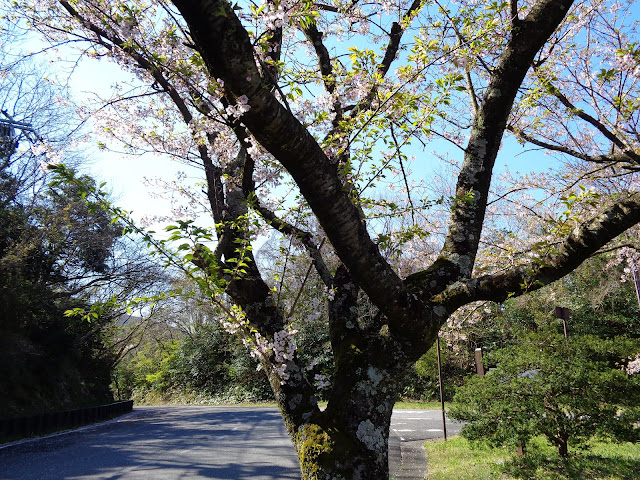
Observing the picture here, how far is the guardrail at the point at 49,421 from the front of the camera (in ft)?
29.9

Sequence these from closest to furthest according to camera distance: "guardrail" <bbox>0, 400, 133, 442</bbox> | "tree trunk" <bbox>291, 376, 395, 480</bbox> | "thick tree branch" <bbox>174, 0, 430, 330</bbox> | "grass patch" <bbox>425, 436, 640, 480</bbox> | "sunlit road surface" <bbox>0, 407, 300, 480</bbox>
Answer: "thick tree branch" <bbox>174, 0, 430, 330</bbox> < "tree trunk" <bbox>291, 376, 395, 480</bbox> < "grass patch" <bbox>425, 436, 640, 480</bbox> < "sunlit road surface" <bbox>0, 407, 300, 480</bbox> < "guardrail" <bbox>0, 400, 133, 442</bbox>

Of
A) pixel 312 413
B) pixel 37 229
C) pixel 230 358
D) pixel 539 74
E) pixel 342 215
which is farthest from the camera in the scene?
pixel 230 358

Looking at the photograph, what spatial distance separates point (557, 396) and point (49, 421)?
11080 mm

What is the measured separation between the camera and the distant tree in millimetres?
5273

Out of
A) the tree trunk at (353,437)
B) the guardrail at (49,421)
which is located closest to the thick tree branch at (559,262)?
the tree trunk at (353,437)

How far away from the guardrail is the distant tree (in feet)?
29.8

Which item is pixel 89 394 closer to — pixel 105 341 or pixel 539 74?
pixel 105 341

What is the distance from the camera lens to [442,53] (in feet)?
9.98

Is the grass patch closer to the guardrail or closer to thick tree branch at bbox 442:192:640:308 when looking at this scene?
thick tree branch at bbox 442:192:640:308

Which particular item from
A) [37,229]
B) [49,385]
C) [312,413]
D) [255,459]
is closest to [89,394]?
[49,385]

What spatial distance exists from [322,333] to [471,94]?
1508cm

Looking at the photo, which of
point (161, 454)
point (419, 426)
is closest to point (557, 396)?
point (419, 426)

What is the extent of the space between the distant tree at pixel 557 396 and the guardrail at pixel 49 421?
9.09 meters

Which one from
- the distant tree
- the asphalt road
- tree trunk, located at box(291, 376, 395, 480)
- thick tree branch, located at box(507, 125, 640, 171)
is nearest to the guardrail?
the asphalt road
